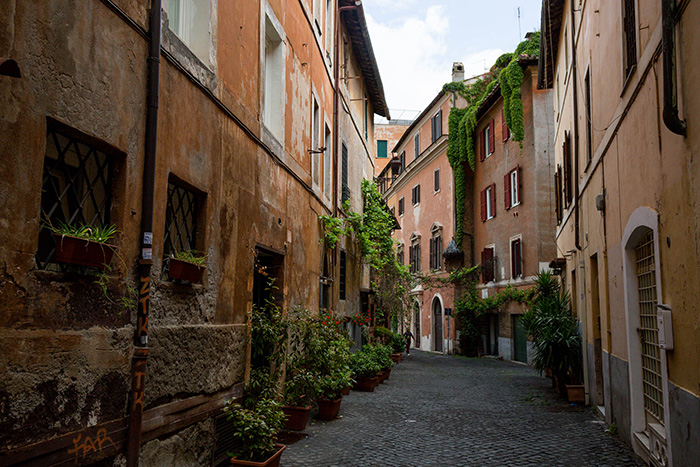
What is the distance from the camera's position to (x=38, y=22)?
3184 millimetres

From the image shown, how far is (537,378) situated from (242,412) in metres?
12.7

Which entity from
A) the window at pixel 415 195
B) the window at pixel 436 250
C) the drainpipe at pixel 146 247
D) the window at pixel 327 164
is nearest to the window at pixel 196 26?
the drainpipe at pixel 146 247

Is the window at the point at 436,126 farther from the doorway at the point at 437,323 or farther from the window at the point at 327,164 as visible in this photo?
the window at the point at 327,164

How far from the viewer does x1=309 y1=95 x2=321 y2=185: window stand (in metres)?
10.9

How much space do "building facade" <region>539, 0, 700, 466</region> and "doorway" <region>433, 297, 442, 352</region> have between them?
1907cm

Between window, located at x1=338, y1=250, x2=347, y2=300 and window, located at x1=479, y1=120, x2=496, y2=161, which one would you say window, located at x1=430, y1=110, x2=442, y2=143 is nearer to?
window, located at x1=479, y1=120, x2=496, y2=161

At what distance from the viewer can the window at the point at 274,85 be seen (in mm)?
8477

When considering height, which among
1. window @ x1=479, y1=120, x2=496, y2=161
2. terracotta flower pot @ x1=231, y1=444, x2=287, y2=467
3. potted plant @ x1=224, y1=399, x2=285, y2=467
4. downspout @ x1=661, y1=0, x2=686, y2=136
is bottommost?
terracotta flower pot @ x1=231, y1=444, x2=287, y2=467

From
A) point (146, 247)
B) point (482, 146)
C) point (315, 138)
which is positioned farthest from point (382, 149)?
point (146, 247)

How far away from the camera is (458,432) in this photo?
→ 831cm

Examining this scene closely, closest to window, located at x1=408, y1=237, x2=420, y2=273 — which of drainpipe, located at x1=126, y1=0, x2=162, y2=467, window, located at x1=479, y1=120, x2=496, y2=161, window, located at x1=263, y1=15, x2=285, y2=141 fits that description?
window, located at x1=479, y1=120, x2=496, y2=161

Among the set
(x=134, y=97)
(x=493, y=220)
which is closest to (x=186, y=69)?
(x=134, y=97)

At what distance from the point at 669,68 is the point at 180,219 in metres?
4.20

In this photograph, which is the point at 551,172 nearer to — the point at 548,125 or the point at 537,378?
the point at 548,125
